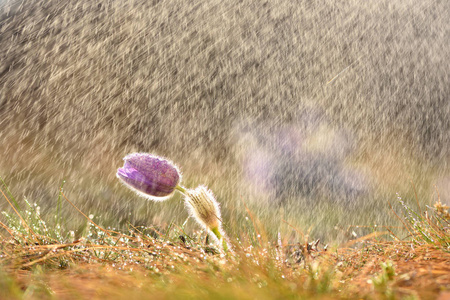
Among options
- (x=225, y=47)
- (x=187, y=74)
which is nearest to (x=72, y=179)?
(x=187, y=74)

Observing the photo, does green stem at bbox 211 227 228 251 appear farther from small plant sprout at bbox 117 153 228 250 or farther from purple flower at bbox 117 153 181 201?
purple flower at bbox 117 153 181 201

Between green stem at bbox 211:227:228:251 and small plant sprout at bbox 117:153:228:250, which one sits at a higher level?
small plant sprout at bbox 117:153:228:250

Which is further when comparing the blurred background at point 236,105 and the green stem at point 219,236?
the blurred background at point 236,105

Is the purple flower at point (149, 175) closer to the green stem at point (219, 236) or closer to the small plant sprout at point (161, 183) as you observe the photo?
the small plant sprout at point (161, 183)

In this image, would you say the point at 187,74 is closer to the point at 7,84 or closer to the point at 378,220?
the point at 7,84

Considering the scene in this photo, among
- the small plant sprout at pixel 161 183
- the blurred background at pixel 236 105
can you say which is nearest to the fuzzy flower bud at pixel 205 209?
the small plant sprout at pixel 161 183

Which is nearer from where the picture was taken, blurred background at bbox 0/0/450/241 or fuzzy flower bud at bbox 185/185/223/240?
fuzzy flower bud at bbox 185/185/223/240

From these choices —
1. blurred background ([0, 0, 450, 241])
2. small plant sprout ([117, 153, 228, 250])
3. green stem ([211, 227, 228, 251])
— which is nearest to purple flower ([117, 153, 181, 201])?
small plant sprout ([117, 153, 228, 250])

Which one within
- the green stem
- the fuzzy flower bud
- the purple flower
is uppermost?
the purple flower
